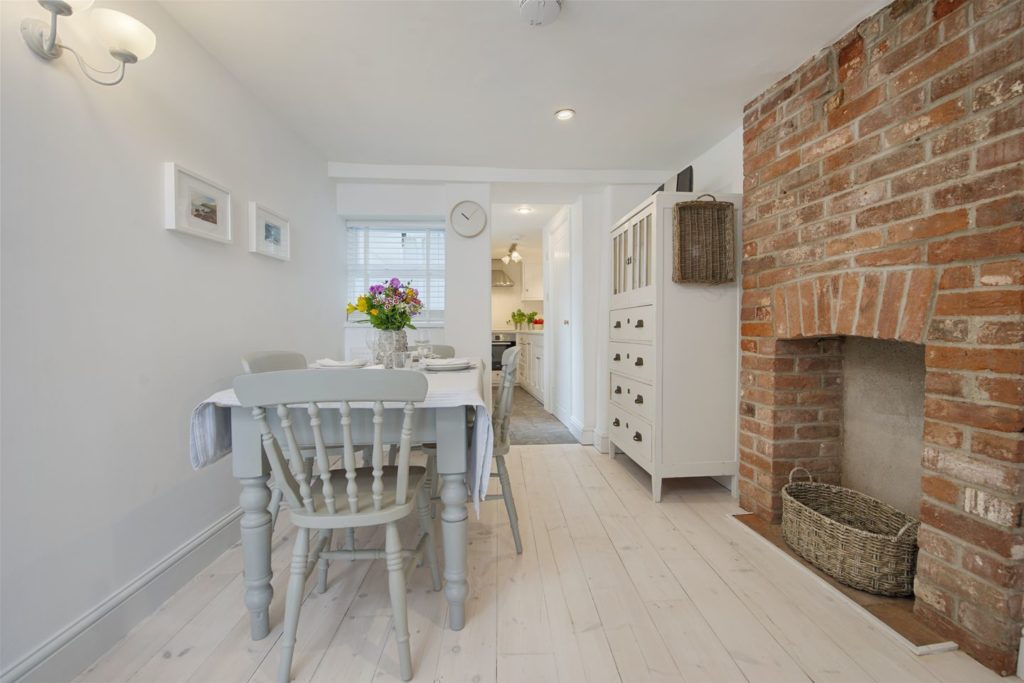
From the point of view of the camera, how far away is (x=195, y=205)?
1.73 m

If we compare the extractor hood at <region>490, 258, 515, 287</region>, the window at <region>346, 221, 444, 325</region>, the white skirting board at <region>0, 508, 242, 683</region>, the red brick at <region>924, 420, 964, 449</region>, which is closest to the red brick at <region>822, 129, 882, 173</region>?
the red brick at <region>924, 420, 964, 449</region>

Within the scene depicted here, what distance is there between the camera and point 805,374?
2049 millimetres

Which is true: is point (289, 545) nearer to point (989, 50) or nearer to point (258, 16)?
point (258, 16)

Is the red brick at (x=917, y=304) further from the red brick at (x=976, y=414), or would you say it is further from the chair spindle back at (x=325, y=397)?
the chair spindle back at (x=325, y=397)

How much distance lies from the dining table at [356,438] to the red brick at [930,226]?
1.55 metres

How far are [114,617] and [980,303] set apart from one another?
2.83m

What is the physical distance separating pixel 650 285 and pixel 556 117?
3.68 ft

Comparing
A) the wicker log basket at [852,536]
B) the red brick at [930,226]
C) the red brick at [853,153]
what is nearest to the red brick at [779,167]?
the red brick at [853,153]

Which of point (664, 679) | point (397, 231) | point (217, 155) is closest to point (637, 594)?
point (664, 679)

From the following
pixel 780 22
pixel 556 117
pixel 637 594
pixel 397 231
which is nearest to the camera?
pixel 637 594

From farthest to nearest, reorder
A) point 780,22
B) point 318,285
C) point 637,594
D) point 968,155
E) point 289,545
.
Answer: point 318,285 < point 289,545 < point 780,22 < point 637,594 < point 968,155

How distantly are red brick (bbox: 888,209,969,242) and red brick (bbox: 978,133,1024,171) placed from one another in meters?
0.13

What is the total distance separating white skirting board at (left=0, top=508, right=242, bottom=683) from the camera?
3.63ft

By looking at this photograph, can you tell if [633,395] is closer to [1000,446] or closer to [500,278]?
[1000,446]
